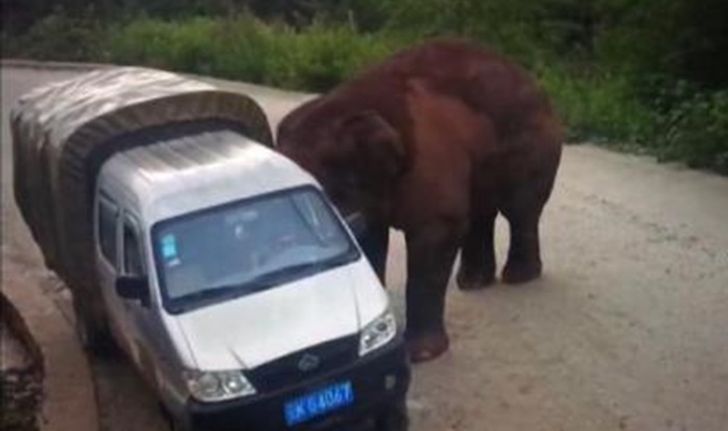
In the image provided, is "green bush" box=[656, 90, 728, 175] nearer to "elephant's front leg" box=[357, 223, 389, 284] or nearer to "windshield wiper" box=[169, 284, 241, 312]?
"elephant's front leg" box=[357, 223, 389, 284]

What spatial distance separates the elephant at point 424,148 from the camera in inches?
338

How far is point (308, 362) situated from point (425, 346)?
2012 millimetres

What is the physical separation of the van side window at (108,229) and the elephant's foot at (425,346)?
6.14 ft

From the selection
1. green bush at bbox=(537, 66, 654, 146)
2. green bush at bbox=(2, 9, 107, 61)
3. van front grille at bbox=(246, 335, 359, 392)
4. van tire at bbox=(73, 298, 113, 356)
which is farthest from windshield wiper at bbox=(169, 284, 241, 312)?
green bush at bbox=(2, 9, 107, 61)

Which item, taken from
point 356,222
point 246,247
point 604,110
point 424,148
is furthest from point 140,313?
point 604,110

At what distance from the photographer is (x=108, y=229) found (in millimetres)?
8664

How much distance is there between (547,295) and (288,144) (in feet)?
7.78

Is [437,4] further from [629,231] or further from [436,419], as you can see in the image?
[436,419]

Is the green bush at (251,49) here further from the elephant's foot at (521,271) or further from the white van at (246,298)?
the white van at (246,298)

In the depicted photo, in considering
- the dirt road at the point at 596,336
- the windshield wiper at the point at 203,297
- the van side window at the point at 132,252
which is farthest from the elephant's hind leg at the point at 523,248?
the windshield wiper at the point at 203,297

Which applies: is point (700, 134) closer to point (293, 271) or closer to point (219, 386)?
point (293, 271)

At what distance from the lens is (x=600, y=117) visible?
1630cm

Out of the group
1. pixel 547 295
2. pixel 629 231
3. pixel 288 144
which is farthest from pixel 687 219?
pixel 288 144

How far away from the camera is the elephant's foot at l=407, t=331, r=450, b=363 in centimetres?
888
